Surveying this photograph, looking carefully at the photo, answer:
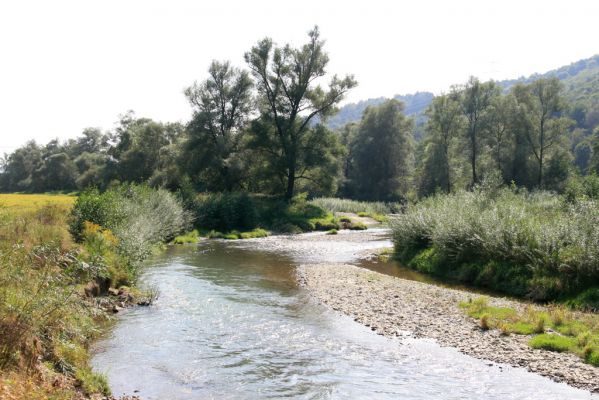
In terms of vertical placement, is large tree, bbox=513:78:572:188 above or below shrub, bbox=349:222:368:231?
above

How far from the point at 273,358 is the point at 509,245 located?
14.6m

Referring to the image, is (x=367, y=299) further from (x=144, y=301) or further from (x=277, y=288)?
(x=144, y=301)

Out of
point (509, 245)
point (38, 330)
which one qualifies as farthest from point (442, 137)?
point (38, 330)

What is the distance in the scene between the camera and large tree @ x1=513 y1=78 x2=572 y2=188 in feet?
215

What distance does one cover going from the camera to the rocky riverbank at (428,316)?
1224 centimetres

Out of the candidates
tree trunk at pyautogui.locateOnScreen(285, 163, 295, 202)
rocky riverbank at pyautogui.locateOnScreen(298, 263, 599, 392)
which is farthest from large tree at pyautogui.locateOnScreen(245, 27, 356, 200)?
rocky riverbank at pyautogui.locateOnScreen(298, 263, 599, 392)

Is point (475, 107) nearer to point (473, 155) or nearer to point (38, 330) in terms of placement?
point (473, 155)

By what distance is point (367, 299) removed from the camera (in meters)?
19.7

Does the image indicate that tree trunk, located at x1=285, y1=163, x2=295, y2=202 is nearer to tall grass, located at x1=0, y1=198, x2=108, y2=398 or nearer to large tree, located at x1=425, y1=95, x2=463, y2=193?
large tree, located at x1=425, y1=95, x2=463, y2=193

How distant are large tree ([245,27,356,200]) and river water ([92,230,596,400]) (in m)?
38.6

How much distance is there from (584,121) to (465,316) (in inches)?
6071

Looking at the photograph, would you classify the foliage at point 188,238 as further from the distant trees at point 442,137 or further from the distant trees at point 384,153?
the distant trees at point 384,153

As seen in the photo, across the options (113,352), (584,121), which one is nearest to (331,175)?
(113,352)

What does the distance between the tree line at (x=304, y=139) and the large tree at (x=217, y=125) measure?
132mm
